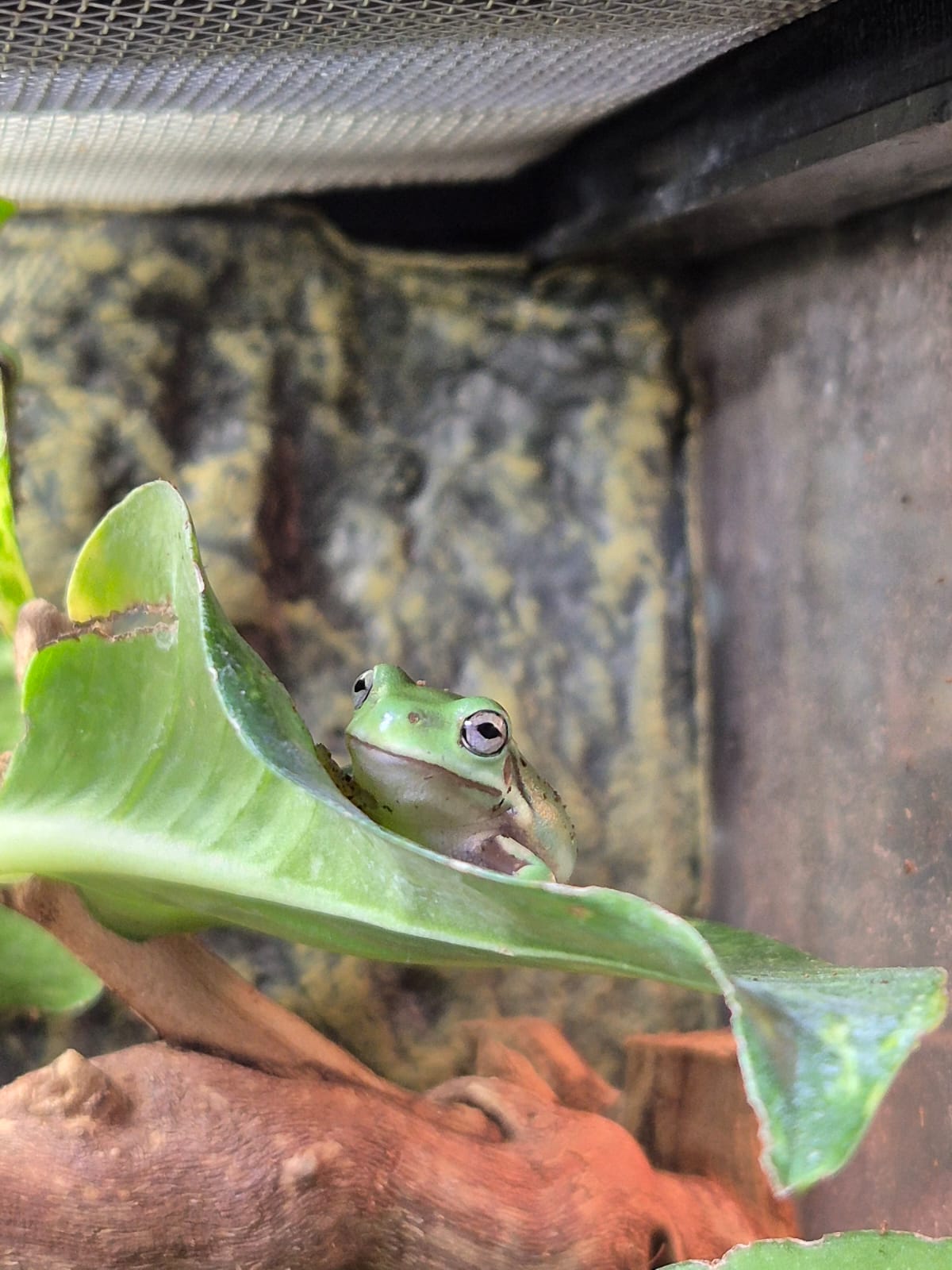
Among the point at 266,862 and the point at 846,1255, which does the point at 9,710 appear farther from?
the point at 846,1255

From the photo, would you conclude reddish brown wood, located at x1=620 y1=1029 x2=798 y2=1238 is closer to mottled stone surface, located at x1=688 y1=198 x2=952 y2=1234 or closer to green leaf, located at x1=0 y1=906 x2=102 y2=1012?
mottled stone surface, located at x1=688 y1=198 x2=952 y2=1234

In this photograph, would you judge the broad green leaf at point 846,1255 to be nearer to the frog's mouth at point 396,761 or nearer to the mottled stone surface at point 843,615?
the mottled stone surface at point 843,615

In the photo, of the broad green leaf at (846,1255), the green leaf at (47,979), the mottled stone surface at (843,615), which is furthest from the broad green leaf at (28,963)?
the mottled stone surface at (843,615)

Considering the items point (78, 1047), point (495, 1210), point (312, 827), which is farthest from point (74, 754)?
point (78, 1047)

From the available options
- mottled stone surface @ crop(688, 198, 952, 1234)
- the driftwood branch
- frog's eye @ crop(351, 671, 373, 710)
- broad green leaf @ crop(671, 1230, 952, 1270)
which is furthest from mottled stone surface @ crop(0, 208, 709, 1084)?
broad green leaf @ crop(671, 1230, 952, 1270)

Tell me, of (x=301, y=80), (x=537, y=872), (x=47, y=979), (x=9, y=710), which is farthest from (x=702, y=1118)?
(x=301, y=80)
